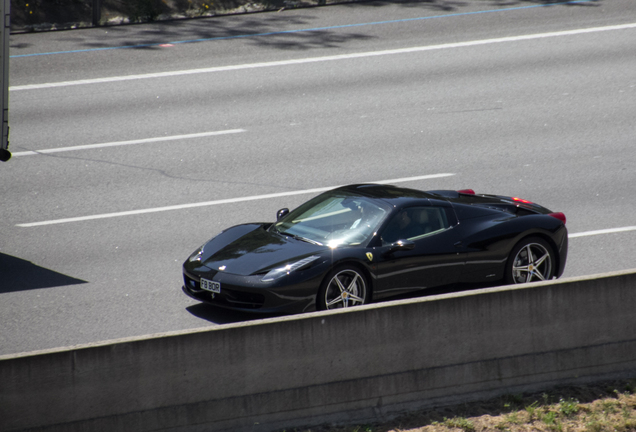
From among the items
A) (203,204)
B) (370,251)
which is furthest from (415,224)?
(203,204)

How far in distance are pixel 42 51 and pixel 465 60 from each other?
9.60 metres

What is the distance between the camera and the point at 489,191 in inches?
435

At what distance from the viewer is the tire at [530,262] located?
813 centimetres

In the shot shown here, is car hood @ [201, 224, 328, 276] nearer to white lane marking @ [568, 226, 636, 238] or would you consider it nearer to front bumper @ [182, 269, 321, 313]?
front bumper @ [182, 269, 321, 313]

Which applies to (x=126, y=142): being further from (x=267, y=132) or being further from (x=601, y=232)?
(x=601, y=232)

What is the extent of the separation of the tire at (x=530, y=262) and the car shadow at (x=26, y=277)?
499cm

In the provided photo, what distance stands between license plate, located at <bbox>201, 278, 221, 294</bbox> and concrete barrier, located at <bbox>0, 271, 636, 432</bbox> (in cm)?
161

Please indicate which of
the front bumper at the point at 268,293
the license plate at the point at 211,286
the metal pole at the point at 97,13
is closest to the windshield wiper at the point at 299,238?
the front bumper at the point at 268,293

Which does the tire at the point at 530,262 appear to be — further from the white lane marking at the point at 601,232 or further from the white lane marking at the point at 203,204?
the white lane marking at the point at 203,204

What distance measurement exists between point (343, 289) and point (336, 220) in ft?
2.89

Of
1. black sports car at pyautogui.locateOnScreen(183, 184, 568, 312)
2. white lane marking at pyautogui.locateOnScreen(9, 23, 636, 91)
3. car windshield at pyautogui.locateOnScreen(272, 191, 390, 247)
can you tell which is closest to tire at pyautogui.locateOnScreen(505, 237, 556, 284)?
black sports car at pyautogui.locateOnScreen(183, 184, 568, 312)

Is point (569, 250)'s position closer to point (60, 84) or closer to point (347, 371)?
point (347, 371)

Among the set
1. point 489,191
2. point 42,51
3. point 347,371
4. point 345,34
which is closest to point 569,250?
point 489,191

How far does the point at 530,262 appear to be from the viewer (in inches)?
325
